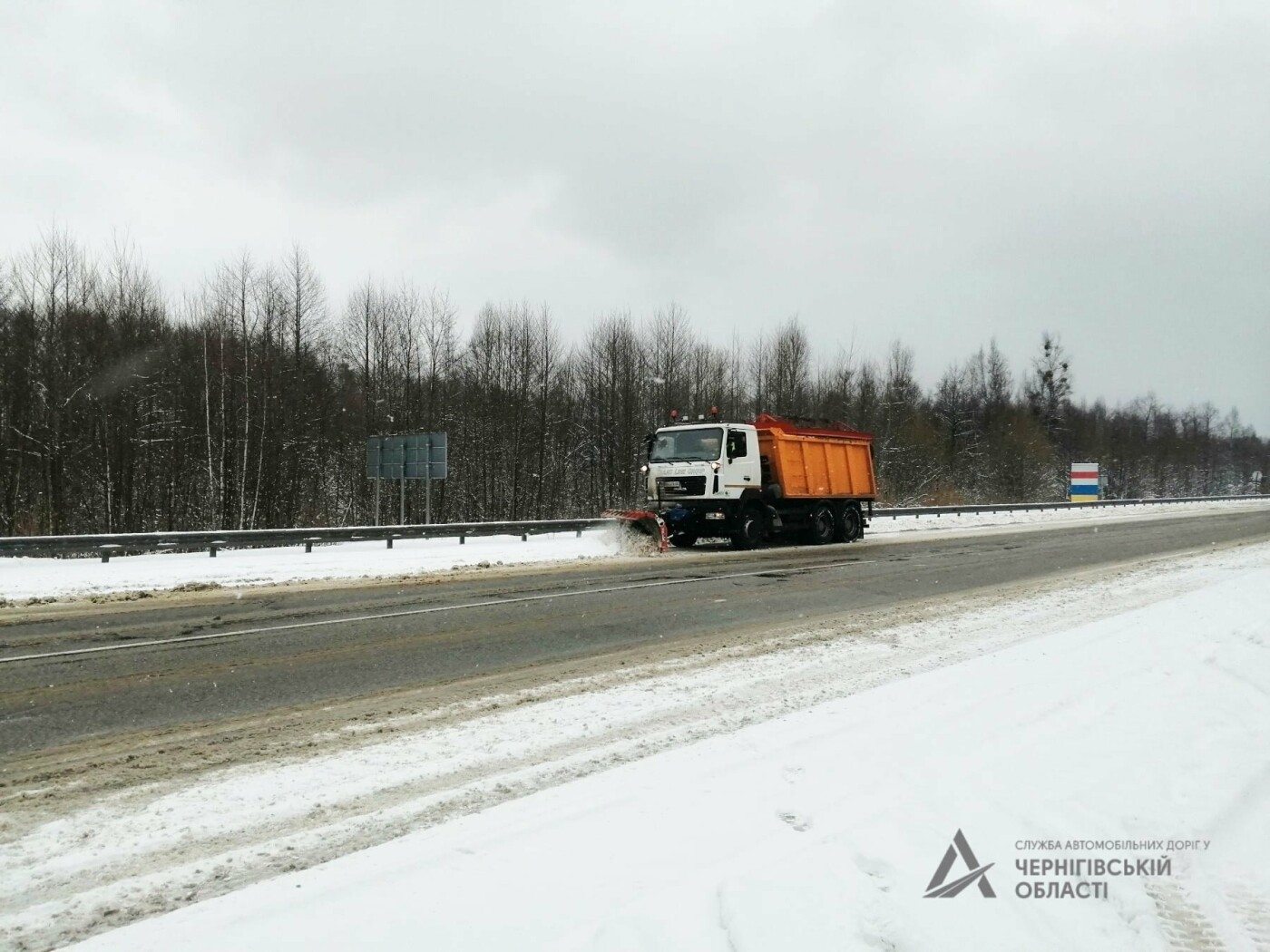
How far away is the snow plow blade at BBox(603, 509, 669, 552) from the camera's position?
67.3 ft

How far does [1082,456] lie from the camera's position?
83.4 meters

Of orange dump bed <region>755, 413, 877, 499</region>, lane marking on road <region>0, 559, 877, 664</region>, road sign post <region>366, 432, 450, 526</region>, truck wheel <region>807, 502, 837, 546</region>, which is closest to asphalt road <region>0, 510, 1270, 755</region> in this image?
lane marking on road <region>0, 559, 877, 664</region>

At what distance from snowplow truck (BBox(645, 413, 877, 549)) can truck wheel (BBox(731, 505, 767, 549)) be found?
23mm

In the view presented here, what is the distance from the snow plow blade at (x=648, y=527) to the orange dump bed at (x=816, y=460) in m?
3.53

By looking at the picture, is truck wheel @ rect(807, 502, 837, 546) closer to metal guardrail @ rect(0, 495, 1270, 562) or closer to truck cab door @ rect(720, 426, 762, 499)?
truck cab door @ rect(720, 426, 762, 499)

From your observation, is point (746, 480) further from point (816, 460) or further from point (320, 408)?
point (320, 408)

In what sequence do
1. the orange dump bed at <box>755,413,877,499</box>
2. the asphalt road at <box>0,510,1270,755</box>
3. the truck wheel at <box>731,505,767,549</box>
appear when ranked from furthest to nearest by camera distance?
the orange dump bed at <box>755,413,877,499</box>, the truck wheel at <box>731,505,767,549</box>, the asphalt road at <box>0,510,1270,755</box>

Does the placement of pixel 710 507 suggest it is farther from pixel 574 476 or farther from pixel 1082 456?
pixel 1082 456

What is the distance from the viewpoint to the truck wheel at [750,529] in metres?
21.2

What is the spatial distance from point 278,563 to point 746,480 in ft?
36.8

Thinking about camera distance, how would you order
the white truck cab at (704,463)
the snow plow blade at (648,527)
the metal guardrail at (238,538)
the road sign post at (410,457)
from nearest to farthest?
the metal guardrail at (238,538), the snow plow blade at (648,527), the white truck cab at (704,463), the road sign post at (410,457)

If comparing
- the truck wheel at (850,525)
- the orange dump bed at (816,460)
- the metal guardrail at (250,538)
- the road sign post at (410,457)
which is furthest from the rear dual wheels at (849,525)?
the road sign post at (410,457)

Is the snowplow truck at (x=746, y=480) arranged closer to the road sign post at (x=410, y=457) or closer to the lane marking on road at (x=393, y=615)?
the lane marking on road at (x=393, y=615)

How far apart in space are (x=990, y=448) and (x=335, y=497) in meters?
56.3
